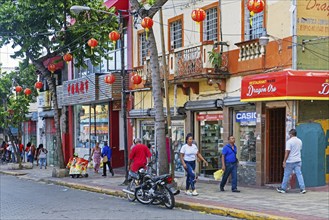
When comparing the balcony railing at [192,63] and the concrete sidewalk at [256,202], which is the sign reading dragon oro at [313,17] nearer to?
the balcony railing at [192,63]

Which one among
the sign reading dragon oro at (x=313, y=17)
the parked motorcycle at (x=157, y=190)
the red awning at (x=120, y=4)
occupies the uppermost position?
the red awning at (x=120, y=4)

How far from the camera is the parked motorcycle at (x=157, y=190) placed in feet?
41.2

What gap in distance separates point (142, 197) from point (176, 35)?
917 cm

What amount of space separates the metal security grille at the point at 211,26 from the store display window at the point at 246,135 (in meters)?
3.09

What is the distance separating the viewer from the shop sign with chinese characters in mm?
25578

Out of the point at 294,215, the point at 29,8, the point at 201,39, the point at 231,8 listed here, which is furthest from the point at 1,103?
the point at 294,215

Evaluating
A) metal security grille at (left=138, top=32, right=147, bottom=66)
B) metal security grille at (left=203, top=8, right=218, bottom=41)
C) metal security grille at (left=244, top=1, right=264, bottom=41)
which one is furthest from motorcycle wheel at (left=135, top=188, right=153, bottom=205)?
metal security grille at (left=138, top=32, right=147, bottom=66)

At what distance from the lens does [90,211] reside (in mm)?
12062

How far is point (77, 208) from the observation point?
12.7 meters

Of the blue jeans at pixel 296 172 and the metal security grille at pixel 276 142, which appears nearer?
the blue jeans at pixel 296 172

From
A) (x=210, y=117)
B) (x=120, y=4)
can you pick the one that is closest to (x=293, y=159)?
(x=210, y=117)

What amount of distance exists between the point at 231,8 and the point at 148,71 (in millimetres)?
5425

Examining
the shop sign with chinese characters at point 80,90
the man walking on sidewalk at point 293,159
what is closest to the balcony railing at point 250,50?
the man walking on sidewalk at point 293,159

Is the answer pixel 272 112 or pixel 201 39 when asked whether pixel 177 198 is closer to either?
pixel 272 112
